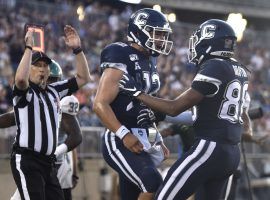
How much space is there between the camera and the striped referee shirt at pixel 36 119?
684 centimetres

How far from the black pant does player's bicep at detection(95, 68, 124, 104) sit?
2.68 ft

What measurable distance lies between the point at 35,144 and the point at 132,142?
963mm

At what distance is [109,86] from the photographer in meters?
6.46

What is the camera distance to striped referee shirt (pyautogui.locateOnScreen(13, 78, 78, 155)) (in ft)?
22.4

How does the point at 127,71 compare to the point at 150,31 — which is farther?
the point at 150,31

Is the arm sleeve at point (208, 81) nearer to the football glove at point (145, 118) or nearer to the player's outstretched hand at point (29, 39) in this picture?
the football glove at point (145, 118)

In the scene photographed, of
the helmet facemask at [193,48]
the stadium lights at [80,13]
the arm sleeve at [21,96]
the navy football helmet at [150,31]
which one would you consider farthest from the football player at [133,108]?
the stadium lights at [80,13]

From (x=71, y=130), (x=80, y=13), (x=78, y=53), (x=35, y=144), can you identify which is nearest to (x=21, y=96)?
(x=35, y=144)

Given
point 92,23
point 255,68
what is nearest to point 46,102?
point 92,23

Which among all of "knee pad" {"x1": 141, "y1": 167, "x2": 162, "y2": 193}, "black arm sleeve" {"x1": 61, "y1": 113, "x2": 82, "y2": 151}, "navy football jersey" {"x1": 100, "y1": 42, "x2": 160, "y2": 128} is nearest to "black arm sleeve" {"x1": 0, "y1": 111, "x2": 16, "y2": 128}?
"black arm sleeve" {"x1": 61, "y1": 113, "x2": 82, "y2": 151}

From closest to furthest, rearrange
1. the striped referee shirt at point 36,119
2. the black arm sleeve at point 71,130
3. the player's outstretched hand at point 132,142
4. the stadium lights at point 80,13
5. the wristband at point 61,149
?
the player's outstretched hand at point 132,142, the striped referee shirt at point 36,119, the wristband at point 61,149, the black arm sleeve at point 71,130, the stadium lights at point 80,13

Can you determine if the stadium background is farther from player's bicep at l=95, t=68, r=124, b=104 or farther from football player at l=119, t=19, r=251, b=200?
football player at l=119, t=19, r=251, b=200

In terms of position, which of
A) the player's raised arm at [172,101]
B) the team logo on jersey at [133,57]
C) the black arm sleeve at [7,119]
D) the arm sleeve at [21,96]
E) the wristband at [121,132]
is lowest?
the black arm sleeve at [7,119]

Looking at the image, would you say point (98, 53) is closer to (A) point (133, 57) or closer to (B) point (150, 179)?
(A) point (133, 57)
